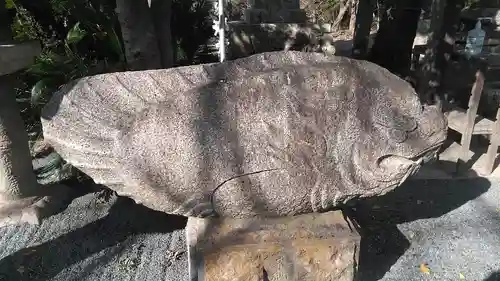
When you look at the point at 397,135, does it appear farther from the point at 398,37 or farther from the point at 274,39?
the point at 274,39

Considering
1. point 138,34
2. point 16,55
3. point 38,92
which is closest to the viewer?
point 16,55

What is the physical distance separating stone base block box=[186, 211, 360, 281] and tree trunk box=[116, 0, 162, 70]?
5.77 ft

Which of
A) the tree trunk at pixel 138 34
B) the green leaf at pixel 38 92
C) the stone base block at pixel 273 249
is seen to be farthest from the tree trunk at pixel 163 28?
the stone base block at pixel 273 249

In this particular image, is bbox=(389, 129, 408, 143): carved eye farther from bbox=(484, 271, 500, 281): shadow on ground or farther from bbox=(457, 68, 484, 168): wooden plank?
bbox=(457, 68, 484, 168): wooden plank

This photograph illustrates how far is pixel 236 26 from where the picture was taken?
629cm

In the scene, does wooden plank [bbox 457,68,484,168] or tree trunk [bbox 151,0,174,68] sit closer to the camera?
wooden plank [bbox 457,68,484,168]

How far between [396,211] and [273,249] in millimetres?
1460

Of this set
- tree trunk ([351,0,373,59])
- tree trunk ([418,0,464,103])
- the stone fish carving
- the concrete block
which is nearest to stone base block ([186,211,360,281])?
the stone fish carving

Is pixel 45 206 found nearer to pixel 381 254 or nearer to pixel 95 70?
pixel 95 70

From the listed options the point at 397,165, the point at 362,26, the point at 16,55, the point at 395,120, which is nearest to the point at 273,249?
the point at 397,165

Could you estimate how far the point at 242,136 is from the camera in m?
2.17

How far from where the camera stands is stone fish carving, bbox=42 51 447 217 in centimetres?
215

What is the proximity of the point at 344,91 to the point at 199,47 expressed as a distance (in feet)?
12.7

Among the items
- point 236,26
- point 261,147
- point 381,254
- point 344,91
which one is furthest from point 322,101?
point 236,26
